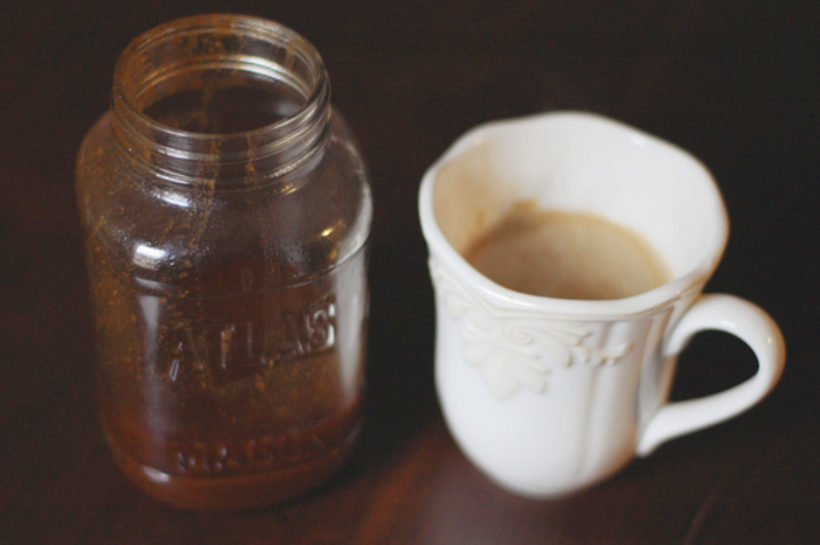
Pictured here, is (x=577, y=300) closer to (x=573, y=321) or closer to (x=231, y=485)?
(x=573, y=321)

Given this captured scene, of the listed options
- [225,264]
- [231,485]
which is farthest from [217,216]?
[231,485]

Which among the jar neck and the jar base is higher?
the jar neck

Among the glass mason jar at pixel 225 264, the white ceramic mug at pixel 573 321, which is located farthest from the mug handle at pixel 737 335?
the glass mason jar at pixel 225 264

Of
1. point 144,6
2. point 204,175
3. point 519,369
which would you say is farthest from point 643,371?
point 144,6

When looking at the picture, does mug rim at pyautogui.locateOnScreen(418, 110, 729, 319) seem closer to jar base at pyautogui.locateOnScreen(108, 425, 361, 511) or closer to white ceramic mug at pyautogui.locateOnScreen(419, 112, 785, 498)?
white ceramic mug at pyautogui.locateOnScreen(419, 112, 785, 498)

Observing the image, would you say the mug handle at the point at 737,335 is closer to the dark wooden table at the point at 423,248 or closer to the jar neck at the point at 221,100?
the dark wooden table at the point at 423,248

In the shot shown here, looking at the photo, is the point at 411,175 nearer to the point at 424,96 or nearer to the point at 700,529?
the point at 424,96

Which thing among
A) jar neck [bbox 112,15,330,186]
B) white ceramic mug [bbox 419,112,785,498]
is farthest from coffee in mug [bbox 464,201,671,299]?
jar neck [bbox 112,15,330,186]

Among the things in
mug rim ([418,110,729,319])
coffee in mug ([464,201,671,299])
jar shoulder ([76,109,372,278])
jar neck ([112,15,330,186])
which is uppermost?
jar neck ([112,15,330,186])
